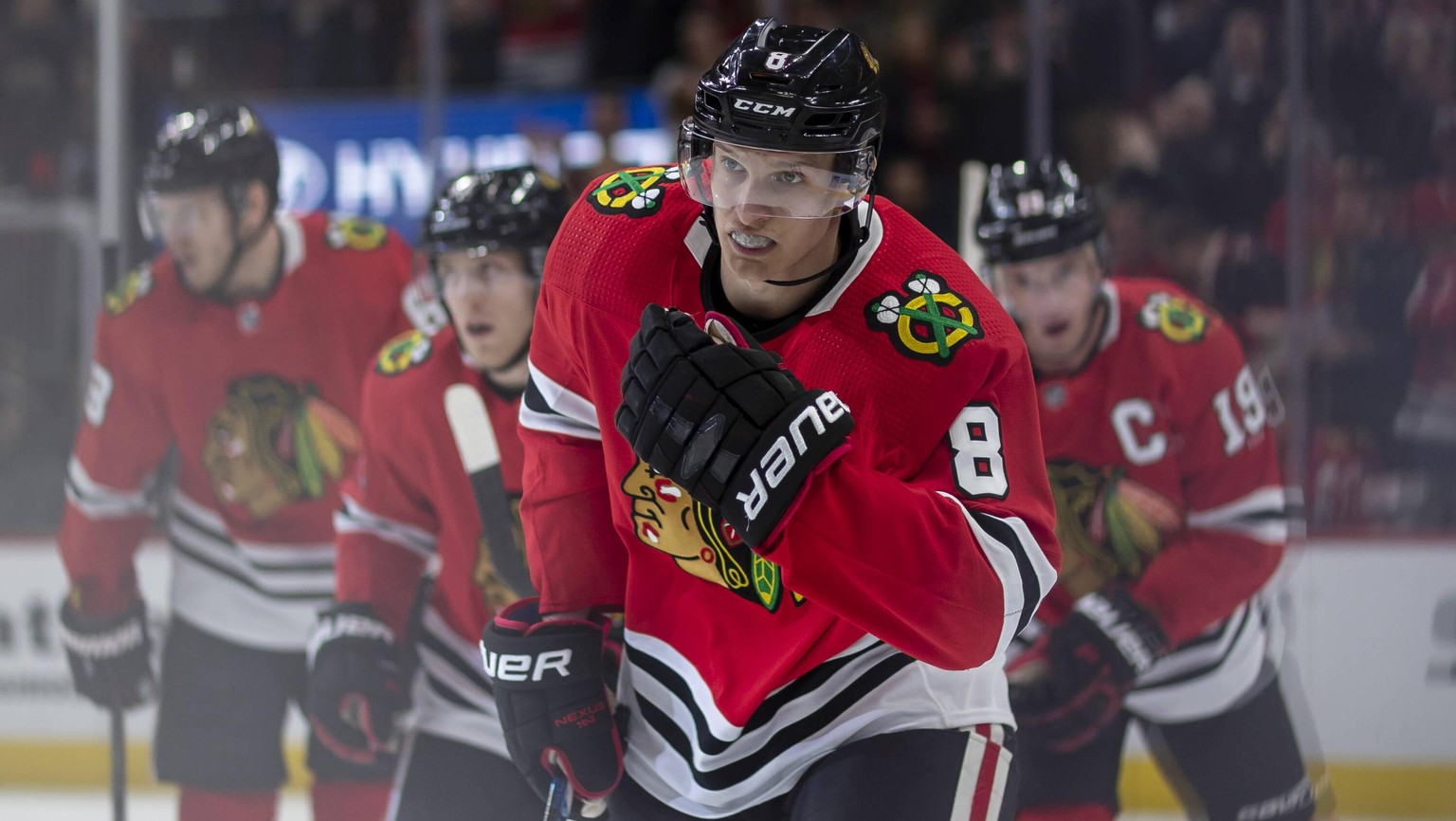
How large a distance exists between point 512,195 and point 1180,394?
118 cm

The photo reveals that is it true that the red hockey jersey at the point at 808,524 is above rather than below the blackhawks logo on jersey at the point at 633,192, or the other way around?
below

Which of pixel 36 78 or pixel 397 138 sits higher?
pixel 36 78

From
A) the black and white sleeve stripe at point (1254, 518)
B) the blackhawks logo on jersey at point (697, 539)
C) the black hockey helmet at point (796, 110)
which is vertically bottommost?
the black and white sleeve stripe at point (1254, 518)

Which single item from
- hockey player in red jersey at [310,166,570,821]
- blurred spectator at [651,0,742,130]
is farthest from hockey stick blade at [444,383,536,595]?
blurred spectator at [651,0,742,130]

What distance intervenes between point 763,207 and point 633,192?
246 millimetres

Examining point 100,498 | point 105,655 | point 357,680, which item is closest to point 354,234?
point 100,498

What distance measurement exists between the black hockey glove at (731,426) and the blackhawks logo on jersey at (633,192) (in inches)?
13.1

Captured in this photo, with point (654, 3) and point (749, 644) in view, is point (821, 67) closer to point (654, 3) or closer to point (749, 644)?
point (749, 644)

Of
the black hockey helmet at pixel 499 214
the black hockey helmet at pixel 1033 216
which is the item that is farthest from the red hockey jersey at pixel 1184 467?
the black hockey helmet at pixel 499 214

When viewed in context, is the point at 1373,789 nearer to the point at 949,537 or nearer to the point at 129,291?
the point at 949,537

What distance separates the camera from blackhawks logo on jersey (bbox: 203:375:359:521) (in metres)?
3.17

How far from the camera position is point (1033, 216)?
8.96ft

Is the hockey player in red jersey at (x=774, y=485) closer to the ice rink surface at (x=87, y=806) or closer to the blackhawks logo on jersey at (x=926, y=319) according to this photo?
the blackhawks logo on jersey at (x=926, y=319)

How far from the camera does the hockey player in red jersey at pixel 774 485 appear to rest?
1.34 metres
